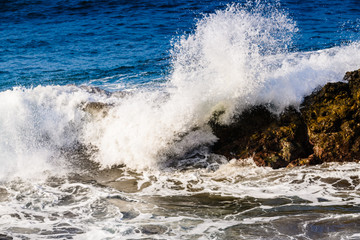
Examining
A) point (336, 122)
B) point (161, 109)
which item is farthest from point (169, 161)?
point (336, 122)

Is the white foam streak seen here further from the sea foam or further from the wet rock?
the wet rock

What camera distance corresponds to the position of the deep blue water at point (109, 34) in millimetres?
11045

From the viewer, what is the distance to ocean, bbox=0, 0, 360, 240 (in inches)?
160

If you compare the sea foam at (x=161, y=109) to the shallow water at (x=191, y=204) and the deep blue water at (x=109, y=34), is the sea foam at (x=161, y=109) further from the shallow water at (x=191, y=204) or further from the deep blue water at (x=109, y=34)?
the deep blue water at (x=109, y=34)

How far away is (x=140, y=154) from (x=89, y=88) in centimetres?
204

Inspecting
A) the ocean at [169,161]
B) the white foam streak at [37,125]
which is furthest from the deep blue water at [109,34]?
the white foam streak at [37,125]

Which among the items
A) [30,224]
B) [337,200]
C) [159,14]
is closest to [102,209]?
[30,224]

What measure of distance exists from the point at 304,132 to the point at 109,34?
10.7m

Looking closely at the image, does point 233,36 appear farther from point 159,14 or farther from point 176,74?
point 159,14

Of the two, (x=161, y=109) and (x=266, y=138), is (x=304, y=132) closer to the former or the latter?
(x=266, y=138)

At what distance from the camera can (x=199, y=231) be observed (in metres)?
3.86

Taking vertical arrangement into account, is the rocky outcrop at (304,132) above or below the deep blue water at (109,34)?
below

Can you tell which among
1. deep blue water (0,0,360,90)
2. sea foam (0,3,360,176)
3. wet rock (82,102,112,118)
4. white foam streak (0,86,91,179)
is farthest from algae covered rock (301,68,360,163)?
deep blue water (0,0,360,90)

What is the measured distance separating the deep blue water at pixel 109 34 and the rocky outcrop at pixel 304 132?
14.2 ft
